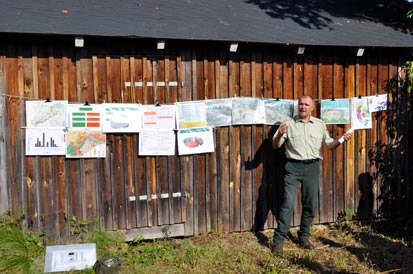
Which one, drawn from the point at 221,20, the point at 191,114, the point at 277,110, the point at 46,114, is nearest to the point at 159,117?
the point at 191,114

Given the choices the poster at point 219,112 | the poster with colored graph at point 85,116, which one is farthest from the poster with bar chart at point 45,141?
the poster at point 219,112

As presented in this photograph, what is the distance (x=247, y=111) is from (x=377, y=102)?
219 cm

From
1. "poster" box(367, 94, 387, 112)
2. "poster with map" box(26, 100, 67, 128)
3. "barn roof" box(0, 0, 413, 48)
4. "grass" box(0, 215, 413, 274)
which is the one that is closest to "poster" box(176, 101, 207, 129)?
"barn roof" box(0, 0, 413, 48)

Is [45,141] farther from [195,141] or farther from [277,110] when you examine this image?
[277,110]

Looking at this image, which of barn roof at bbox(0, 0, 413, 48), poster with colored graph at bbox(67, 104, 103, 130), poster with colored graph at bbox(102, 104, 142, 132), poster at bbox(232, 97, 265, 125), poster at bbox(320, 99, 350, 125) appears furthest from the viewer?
poster at bbox(320, 99, 350, 125)

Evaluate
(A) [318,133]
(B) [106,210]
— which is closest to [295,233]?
(A) [318,133]

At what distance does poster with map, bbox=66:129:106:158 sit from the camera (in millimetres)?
6062

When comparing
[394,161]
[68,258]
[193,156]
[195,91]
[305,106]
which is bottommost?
[68,258]

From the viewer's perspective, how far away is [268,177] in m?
7.00

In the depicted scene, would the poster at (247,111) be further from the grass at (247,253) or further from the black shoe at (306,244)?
the black shoe at (306,244)

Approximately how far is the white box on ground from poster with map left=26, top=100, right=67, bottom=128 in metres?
1.55

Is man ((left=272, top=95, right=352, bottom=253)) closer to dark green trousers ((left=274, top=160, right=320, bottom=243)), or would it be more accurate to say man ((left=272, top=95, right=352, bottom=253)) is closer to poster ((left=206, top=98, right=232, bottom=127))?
dark green trousers ((left=274, top=160, right=320, bottom=243))

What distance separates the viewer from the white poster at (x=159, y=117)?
6.32 m

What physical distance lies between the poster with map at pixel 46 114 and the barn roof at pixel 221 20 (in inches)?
37.0
